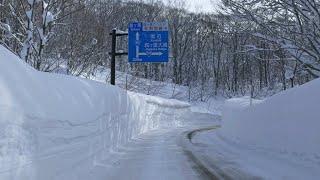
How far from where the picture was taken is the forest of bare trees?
57.8 ft

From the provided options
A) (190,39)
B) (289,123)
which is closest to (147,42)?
(289,123)

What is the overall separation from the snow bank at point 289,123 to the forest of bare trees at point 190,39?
1.97 m

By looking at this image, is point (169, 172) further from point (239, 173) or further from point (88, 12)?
point (88, 12)

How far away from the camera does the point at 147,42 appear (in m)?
29.7

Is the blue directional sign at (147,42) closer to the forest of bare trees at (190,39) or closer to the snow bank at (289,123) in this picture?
the forest of bare trees at (190,39)

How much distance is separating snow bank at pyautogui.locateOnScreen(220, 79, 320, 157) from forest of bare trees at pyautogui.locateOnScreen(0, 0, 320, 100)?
6.46 feet

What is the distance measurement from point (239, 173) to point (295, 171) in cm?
120

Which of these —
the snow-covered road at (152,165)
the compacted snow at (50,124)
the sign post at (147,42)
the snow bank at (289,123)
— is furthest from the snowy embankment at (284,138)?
the sign post at (147,42)

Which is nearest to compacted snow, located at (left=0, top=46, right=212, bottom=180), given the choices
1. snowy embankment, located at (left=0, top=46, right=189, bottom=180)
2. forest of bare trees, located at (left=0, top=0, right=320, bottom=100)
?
snowy embankment, located at (left=0, top=46, right=189, bottom=180)

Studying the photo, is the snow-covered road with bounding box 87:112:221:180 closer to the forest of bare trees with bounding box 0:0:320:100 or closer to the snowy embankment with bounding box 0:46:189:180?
the snowy embankment with bounding box 0:46:189:180

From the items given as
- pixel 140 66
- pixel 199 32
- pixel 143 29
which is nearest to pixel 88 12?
pixel 143 29

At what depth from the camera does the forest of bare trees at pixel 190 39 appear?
1762cm

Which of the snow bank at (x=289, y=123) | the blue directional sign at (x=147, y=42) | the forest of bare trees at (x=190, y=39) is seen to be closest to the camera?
the snow bank at (x=289, y=123)

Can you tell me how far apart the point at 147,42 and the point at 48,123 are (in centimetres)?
2149
